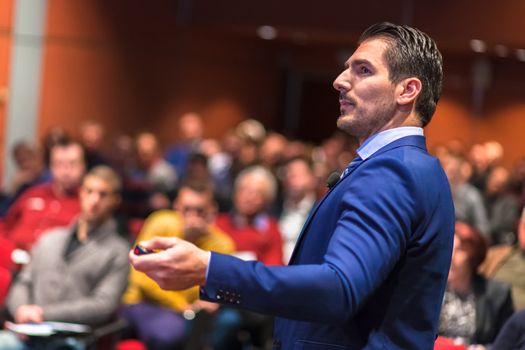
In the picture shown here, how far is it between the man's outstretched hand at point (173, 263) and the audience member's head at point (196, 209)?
4.05 metres

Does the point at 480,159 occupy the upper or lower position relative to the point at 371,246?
lower

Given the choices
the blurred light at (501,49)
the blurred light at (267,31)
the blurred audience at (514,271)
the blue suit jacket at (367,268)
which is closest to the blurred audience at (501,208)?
the blurred light at (501,49)

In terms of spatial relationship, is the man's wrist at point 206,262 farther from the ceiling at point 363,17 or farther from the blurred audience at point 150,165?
the ceiling at point 363,17

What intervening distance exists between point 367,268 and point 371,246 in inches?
1.5

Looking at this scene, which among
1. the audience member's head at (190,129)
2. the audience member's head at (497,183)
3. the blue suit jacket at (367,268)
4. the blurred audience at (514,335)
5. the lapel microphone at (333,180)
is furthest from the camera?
the audience member's head at (190,129)

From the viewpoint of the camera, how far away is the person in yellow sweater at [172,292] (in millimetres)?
5422

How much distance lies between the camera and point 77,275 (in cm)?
518

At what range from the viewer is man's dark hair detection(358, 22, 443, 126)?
6.08 ft

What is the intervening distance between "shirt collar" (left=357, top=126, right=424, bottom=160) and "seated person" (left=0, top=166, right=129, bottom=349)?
131 inches

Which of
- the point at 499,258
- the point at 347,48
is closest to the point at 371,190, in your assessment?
the point at 499,258

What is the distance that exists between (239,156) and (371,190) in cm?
861

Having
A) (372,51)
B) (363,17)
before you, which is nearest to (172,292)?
(372,51)

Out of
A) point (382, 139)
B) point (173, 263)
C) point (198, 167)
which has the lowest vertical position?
point (198, 167)

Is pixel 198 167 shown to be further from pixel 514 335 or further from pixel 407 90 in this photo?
pixel 407 90
